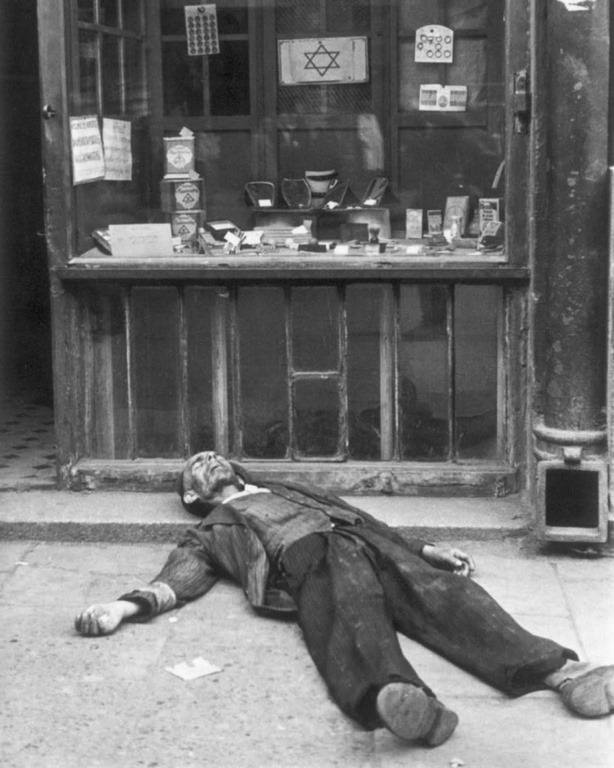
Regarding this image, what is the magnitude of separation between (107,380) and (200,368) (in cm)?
46

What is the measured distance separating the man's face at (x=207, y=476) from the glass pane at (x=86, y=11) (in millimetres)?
2100

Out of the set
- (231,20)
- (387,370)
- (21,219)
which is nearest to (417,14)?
(231,20)

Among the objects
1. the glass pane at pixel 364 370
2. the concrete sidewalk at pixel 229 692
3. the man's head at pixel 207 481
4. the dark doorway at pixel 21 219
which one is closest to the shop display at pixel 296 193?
the glass pane at pixel 364 370

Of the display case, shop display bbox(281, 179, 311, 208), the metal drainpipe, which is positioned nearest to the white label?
the display case

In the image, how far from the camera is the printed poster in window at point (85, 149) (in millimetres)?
6336

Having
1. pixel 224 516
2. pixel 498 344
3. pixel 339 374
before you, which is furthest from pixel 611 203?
pixel 224 516

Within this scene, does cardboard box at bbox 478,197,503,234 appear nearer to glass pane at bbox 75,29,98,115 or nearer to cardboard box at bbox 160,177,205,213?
cardboard box at bbox 160,177,205,213

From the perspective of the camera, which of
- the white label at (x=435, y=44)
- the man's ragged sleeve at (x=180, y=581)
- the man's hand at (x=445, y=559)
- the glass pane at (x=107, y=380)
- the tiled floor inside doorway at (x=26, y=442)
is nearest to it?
the man's ragged sleeve at (x=180, y=581)

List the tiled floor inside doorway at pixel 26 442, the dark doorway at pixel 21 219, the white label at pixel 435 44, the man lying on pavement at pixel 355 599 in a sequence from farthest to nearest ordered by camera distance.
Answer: the dark doorway at pixel 21 219
the tiled floor inside doorway at pixel 26 442
the white label at pixel 435 44
the man lying on pavement at pixel 355 599

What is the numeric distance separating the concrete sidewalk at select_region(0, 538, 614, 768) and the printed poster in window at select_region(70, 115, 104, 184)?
1846mm

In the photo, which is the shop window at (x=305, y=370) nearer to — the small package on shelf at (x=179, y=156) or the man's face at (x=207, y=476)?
the small package on shelf at (x=179, y=156)

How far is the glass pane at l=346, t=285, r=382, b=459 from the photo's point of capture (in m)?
6.39

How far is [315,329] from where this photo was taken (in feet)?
21.1

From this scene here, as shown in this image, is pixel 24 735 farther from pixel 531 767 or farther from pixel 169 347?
pixel 169 347
